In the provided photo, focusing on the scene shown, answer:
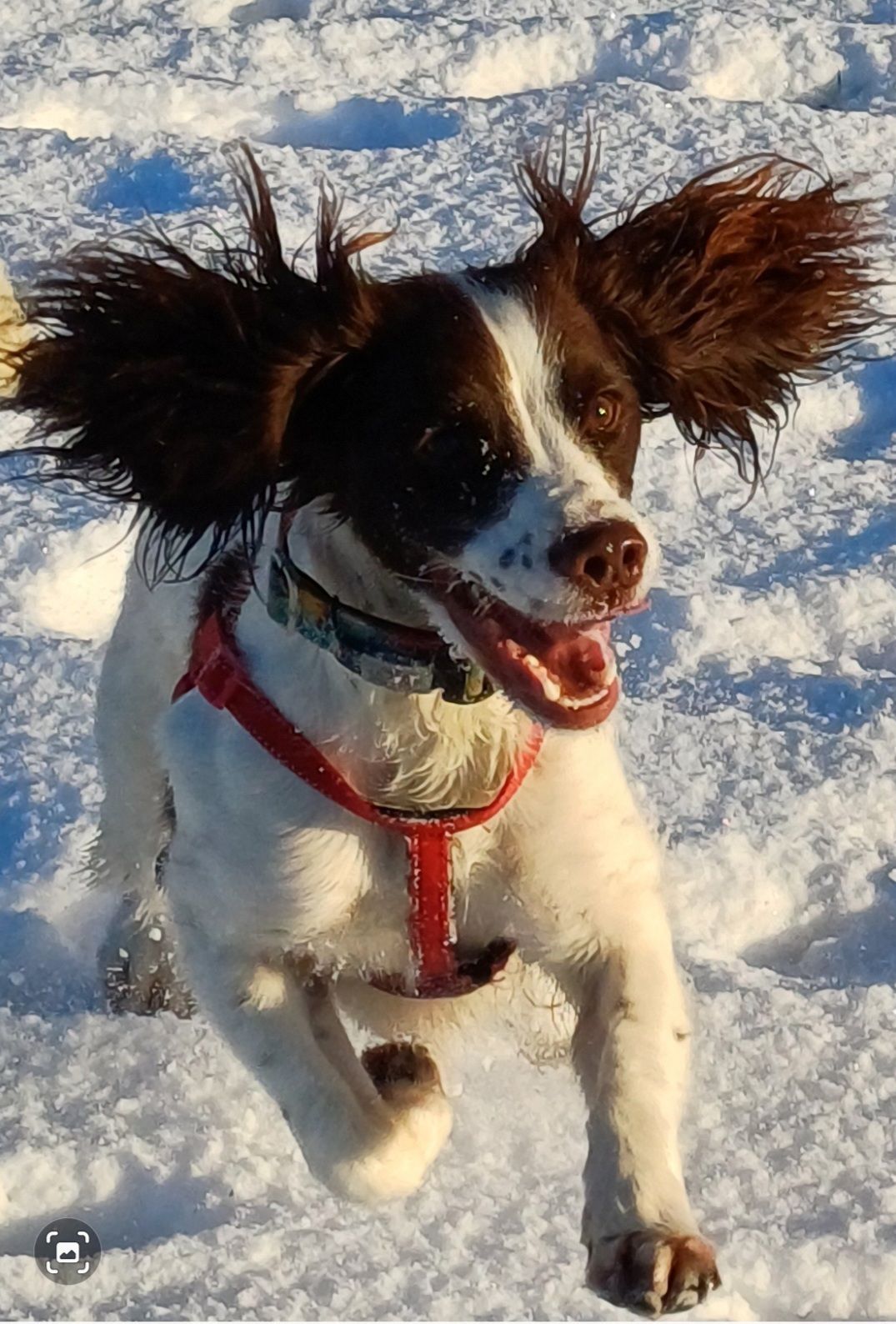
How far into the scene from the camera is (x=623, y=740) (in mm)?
3645

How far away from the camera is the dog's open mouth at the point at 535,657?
7.04 feet

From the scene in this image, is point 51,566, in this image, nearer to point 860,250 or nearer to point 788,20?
point 860,250

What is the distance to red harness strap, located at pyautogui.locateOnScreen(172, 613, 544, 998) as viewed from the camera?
7.82ft

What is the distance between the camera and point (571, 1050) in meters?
2.52

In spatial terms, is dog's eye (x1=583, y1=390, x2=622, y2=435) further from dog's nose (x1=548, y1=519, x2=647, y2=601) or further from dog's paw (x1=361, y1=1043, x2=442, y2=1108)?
dog's paw (x1=361, y1=1043, x2=442, y2=1108)

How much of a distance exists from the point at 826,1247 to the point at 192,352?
159 cm

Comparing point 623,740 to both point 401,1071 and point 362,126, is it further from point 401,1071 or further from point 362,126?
point 362,126

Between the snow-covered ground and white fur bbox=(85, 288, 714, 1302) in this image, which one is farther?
the snow-covered ground

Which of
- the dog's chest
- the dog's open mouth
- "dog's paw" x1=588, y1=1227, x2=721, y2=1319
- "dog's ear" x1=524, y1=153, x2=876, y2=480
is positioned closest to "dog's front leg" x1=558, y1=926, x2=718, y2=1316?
"dog's paw" x1=588, y1=1227, x2=721, y2=1319

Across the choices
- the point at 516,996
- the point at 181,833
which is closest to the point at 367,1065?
the point at 516,996

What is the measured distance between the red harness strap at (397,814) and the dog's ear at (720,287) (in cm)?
54

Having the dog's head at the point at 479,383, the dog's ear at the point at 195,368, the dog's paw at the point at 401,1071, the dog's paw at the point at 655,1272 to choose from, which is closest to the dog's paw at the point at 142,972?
the dog's paw at the point at 401,1071

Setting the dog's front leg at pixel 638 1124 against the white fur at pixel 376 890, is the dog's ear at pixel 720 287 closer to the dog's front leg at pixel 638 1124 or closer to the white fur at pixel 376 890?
the white fur at pixel 376 890

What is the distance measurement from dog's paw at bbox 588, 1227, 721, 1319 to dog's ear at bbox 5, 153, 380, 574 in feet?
3.18
